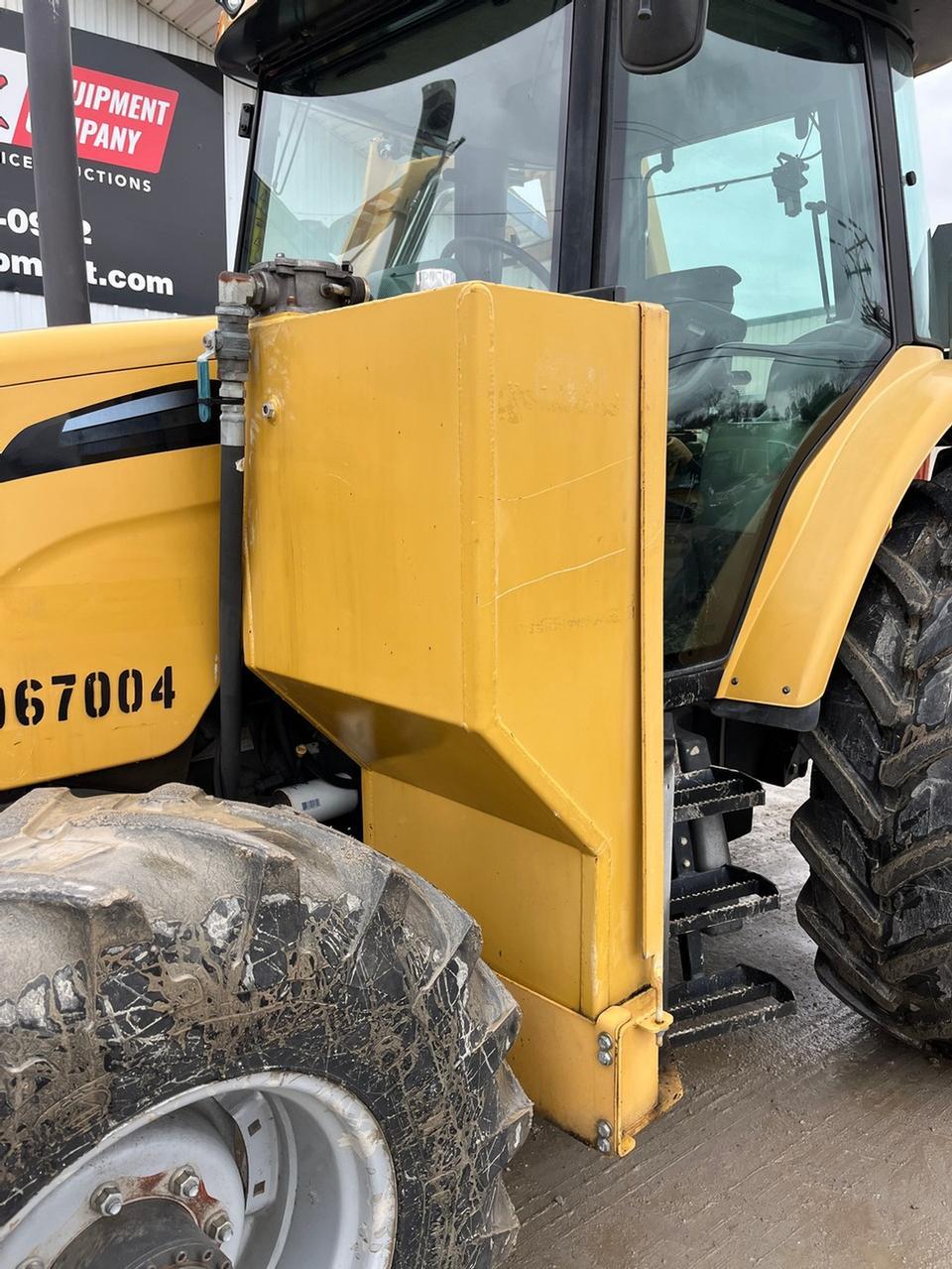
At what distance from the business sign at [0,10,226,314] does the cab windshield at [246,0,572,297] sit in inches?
270

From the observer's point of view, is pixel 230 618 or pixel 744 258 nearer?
pixel 230 618

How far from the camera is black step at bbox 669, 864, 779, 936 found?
2.05 metres

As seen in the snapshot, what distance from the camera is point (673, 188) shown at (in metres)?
1.88

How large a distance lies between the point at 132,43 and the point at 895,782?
9018mm

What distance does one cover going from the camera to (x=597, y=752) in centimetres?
153

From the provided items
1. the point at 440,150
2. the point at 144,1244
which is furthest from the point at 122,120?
the point at 144,1244

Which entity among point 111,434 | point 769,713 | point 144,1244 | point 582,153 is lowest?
point 144,1244

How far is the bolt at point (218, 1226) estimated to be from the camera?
121 centimetres

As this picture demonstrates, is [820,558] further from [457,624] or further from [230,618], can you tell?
[230,618]

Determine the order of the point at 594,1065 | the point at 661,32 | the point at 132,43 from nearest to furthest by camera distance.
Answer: the point at 661,32 → the point at 594,1065 → the point at 132,43

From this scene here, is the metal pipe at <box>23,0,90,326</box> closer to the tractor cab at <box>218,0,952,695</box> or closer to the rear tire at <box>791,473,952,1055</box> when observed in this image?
the tractor cab at <box>218,0,952,695</box>

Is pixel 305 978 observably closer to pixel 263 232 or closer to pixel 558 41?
pixel 558 41

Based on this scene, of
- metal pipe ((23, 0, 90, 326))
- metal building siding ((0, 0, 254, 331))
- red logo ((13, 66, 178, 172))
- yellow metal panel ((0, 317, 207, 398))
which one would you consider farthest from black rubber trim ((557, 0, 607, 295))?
red logo ((13, 66, 178, 172))

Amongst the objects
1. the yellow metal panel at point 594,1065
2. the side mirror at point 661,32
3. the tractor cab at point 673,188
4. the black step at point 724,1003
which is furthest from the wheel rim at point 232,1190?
the side mirror at point 661,32
